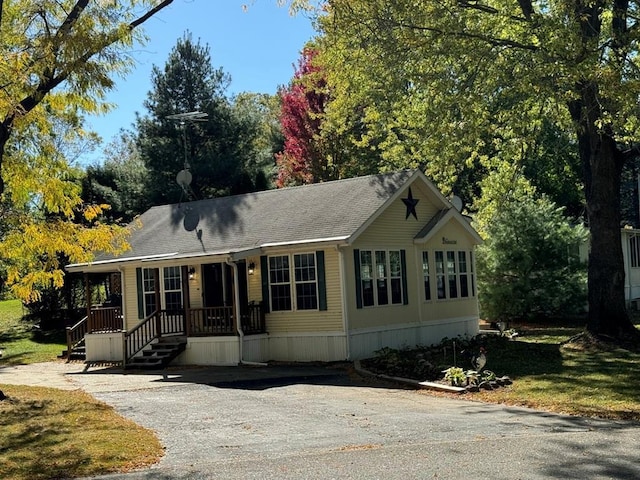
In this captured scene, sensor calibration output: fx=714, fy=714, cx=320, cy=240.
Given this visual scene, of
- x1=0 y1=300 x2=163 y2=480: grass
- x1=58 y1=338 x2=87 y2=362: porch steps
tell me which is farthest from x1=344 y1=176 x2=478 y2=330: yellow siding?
x1=58 y1=338 x2=87 y2=362: porch steps

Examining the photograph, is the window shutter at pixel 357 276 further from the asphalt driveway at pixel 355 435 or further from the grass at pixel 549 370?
the asphalt driveway at pixel 355 435

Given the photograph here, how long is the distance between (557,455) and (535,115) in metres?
12.8

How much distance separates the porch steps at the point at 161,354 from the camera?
18.5 m

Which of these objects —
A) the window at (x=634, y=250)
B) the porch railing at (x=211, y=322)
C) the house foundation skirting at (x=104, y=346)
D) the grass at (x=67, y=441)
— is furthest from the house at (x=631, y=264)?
the grass at (x=67, y=441)

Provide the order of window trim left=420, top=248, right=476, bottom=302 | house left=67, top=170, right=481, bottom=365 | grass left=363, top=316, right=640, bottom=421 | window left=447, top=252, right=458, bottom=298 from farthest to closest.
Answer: window left=447, top=252, right=458, bottom=298, window trim left=420, top=248, right=476, bottom=302, house left=67, top=170, right=481, bottom=365, grass left=363, top=316, right=640, bottom=421

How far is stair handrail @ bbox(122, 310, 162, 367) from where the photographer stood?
19312 millimetres

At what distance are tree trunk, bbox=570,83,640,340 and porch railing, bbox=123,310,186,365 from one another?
11.0m

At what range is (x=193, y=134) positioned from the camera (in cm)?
3681

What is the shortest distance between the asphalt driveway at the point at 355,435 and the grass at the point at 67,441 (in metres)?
0.36

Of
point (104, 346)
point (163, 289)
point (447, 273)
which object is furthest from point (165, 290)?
point (447, 273)

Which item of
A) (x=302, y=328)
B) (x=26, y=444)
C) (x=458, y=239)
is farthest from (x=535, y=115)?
(x=26, y=444)

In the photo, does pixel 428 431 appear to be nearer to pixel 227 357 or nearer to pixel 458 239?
pixel 227 357

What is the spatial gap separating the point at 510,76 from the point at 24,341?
2335cm

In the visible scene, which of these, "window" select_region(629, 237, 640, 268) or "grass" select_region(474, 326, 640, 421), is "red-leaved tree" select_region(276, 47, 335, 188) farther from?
"grass" select_region(474, 326, 640, 421)
